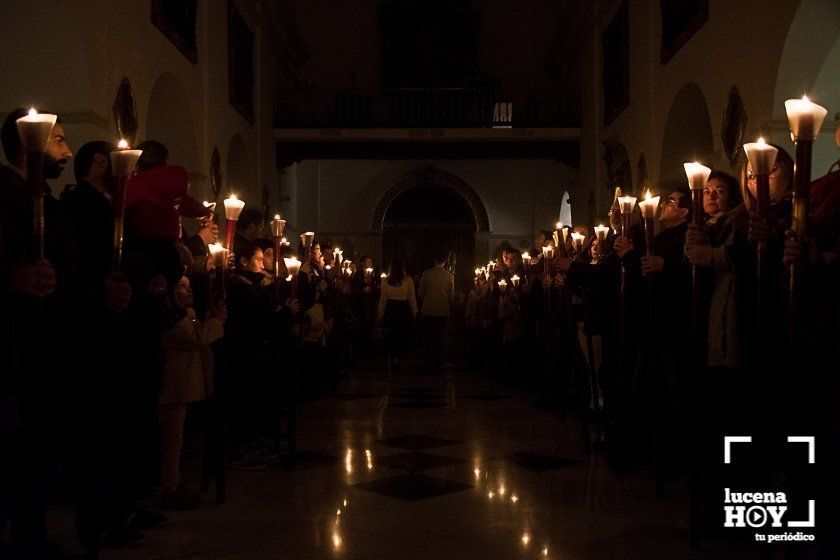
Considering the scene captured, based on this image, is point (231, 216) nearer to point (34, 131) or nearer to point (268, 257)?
point (34, 131)

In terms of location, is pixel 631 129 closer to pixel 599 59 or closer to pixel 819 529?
pixel 599 59

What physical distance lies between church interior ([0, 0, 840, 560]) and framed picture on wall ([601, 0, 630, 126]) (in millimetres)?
620

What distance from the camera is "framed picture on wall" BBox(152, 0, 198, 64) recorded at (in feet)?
31.9

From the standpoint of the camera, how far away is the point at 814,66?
23.6 feet

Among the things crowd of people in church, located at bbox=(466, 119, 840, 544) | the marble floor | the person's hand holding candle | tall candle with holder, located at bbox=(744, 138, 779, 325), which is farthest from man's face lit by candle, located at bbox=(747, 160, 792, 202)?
the marble floor

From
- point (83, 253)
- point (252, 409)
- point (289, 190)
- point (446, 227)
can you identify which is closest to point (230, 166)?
point (289, 190)

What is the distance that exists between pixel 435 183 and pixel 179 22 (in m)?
12.3

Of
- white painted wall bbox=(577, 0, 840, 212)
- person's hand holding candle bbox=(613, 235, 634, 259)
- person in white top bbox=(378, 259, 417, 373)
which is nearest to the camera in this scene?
person's hand holding candle bbox=(613, 235, 634, 259)

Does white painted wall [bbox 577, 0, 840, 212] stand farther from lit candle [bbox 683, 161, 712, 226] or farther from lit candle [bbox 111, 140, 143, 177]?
lit candle [bbox 111, 140, 143, 177]

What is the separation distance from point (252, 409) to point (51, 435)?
2.15 meters

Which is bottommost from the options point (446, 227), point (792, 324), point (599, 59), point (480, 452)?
point (480, 452)

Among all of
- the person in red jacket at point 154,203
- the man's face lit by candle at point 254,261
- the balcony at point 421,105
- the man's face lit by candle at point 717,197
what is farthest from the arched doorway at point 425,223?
the person in red jacket at point 154,203

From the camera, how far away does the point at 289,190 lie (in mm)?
20938

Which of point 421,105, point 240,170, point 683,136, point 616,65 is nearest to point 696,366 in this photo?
point 683,136
